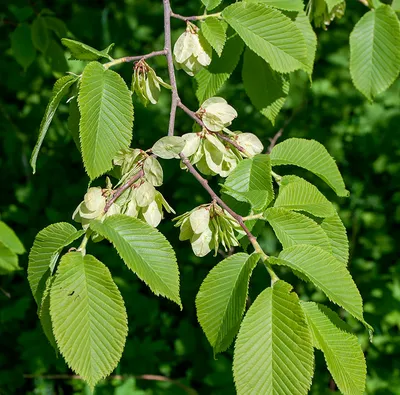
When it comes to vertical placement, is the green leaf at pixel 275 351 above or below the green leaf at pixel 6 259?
above

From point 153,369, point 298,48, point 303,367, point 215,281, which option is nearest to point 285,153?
point 298,48

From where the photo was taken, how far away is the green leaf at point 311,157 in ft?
3.81

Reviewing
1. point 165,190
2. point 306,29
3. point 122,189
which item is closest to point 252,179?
point 122,189

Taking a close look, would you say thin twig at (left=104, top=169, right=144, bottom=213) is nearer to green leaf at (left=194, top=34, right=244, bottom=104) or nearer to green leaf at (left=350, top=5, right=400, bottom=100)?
→ green leaf at (left=194, top=34, right=244, bottom=104)

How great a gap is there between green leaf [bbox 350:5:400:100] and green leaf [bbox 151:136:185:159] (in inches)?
24.1

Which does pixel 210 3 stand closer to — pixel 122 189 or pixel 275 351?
pixel 122 189

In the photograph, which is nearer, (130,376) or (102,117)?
(102,117)

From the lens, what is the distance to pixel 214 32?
45.2 inches

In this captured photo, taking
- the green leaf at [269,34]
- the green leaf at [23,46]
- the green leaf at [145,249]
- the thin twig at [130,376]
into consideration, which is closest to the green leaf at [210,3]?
the green leaf at [269,34]

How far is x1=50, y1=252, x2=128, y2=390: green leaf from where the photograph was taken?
83 centimetres

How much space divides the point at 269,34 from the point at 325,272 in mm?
540

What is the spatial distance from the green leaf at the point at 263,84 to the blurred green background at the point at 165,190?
812mm

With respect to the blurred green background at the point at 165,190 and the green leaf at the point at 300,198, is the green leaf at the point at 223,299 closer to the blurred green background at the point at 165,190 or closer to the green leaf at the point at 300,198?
the green leaf at the point at 300,198

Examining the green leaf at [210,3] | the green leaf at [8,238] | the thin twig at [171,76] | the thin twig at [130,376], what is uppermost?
the green leaf at [210,3]
